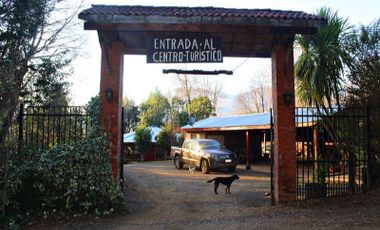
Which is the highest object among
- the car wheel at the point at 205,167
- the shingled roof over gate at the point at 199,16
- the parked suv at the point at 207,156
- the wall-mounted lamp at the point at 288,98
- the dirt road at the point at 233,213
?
the shingled roof over gate at the point at 199,16

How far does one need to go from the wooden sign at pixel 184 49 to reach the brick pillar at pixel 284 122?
1503mm

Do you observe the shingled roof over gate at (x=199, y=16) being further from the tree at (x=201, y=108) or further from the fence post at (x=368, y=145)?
the tree at (x=201, y=108)

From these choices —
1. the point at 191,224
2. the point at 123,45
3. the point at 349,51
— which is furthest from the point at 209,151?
the point at 191,224

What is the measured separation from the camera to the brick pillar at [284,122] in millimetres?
9836

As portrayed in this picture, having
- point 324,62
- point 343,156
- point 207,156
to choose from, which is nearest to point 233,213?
point 343,156

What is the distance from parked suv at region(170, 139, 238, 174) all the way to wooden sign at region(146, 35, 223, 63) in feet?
29.8

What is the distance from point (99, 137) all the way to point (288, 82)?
15.2 feet

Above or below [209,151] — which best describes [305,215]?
below

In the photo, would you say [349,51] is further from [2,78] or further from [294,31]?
[2,78]

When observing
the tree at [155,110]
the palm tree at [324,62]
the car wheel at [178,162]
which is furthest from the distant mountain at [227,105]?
the palm tree at [324,62]

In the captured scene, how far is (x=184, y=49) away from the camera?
9734mm

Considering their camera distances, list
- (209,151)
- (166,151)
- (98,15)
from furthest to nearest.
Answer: (166,151) < (209,151) < (98,15)

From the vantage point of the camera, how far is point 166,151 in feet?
129

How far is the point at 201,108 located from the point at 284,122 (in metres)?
38.1
